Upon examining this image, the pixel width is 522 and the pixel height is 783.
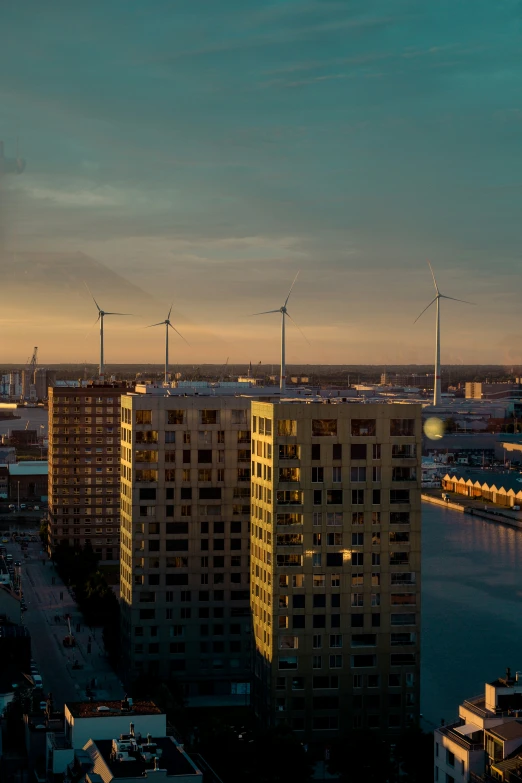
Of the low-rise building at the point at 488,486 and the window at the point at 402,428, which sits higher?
the window at the point at 402,428

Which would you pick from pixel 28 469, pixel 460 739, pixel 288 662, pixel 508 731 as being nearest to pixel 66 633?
pixel 288 662

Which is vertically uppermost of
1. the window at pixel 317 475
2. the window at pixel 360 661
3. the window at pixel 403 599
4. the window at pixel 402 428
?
the window at pixel 402 428

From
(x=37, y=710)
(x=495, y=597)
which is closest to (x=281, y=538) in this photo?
(x=37, y=710)

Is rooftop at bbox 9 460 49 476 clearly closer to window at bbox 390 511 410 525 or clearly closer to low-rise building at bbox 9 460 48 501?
low-rise building at bbox 9 460 48 501

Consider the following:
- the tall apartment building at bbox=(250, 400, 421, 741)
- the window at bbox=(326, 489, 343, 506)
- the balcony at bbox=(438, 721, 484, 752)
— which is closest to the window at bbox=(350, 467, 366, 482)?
the tall apartment building at bbox=(250, 400, 421, 741)

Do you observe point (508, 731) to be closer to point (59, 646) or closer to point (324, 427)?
point (324, 427)

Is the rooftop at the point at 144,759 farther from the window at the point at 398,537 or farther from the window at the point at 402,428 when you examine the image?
the window at the point at 402,428

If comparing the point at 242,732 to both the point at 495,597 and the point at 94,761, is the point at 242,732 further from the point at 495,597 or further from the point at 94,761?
the point at 495,597

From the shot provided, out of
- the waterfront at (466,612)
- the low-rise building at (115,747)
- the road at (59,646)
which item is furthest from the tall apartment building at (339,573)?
the road at (59,646)
